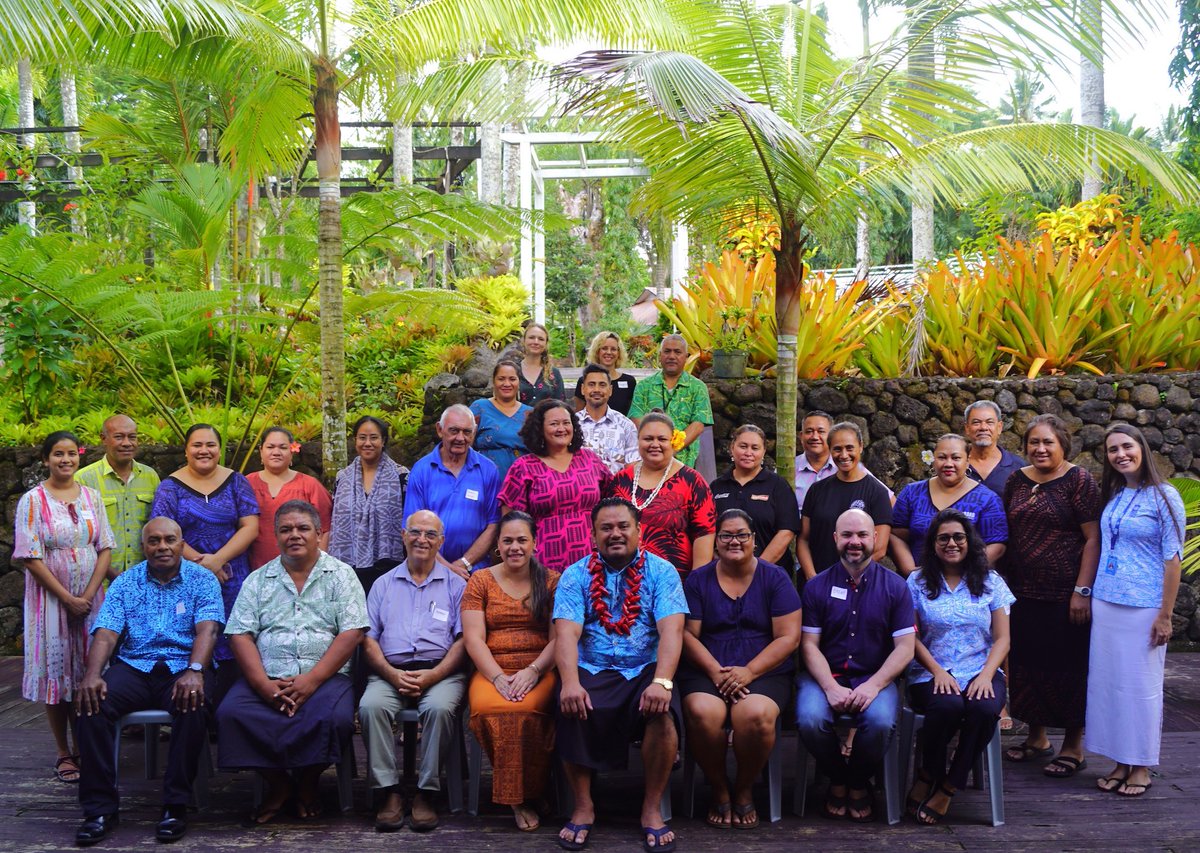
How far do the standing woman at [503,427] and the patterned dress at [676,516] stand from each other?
42.5 inches

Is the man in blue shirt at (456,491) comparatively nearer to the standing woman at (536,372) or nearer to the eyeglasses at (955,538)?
the standing woman at (536,372)

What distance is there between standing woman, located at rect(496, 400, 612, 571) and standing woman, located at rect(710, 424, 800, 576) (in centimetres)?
72

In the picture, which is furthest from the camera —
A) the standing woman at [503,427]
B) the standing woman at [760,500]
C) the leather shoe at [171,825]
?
the standing woman at [503,427]

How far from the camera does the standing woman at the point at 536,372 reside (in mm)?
6949

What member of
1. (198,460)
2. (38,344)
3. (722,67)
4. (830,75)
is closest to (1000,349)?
(830,75)

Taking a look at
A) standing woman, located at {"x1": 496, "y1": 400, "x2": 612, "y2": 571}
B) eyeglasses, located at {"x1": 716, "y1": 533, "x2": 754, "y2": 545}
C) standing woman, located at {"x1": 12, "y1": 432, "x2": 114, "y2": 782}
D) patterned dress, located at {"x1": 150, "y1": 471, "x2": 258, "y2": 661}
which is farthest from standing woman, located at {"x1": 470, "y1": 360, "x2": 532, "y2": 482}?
standing woman, located at {"x1": 12, "y1": 432, "x2": 114, "y2": 782}

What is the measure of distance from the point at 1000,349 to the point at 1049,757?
4210mm

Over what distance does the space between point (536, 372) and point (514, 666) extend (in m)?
2.62

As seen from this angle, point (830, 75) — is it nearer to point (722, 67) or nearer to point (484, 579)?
point (722, 67)

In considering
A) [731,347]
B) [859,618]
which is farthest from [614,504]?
[731,347]

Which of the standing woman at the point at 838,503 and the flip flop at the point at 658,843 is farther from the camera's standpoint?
the standing woman at the point at 838,503

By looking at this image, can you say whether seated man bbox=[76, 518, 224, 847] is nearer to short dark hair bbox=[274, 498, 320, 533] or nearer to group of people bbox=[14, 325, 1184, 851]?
group of people bbox=[14, 325, 1184, 851]

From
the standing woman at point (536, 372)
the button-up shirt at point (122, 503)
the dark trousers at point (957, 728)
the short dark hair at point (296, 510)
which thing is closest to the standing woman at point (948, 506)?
the dark trousers at point (957, 728)

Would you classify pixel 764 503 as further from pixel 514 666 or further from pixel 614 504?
pixel 514 666
